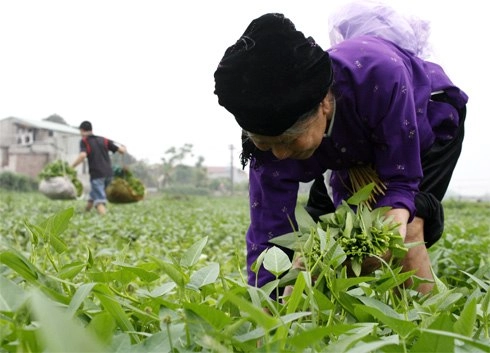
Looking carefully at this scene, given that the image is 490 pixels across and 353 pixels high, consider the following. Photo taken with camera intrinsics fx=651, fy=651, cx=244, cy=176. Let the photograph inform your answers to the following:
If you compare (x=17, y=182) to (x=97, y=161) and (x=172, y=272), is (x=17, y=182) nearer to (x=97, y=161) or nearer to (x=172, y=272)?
(x=97, y=161)

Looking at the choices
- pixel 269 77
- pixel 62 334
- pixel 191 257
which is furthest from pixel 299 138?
pixel 62 334

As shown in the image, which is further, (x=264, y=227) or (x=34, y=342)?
(x=264, y=227)

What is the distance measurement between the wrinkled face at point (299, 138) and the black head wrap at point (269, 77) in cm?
4

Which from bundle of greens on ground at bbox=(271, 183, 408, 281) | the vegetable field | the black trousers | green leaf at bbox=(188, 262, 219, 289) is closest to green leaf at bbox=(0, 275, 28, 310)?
the vegetable field

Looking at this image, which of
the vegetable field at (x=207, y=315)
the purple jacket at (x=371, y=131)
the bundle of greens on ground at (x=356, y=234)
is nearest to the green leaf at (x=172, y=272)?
the vegetable field at (x=207, y=315)

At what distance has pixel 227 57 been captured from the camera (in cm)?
138

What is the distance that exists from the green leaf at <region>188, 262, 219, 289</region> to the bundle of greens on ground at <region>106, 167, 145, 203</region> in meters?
7.14

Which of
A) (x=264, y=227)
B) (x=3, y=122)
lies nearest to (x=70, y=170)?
(x=264, y=227)

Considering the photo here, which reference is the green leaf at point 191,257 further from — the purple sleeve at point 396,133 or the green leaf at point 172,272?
the purple sleeve at point 396,133

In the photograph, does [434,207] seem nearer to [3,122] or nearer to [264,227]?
[264,227]

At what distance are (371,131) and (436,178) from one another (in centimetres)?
42

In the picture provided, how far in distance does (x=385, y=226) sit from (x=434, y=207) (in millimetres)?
685

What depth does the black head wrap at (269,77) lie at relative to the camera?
4.43 ft

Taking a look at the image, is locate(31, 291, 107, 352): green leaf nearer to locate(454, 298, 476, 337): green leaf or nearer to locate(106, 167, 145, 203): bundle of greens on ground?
locate(454, 298, 476, 337): green leaf
